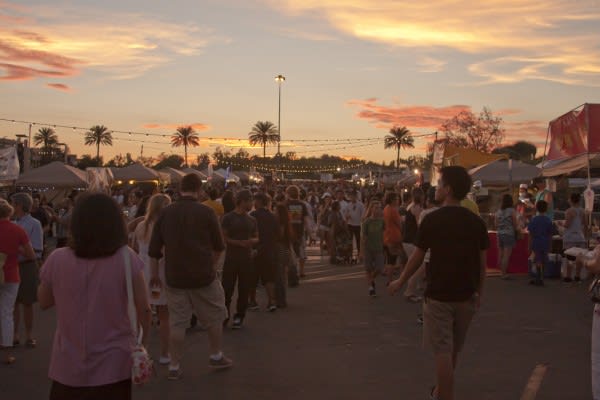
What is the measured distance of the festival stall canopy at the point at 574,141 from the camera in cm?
1318

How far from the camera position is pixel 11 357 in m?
7.65

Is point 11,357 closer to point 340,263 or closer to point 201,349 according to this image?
point 201,349

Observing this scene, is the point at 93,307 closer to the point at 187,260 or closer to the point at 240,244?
the point at 187,260

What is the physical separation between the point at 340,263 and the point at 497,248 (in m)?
4.05

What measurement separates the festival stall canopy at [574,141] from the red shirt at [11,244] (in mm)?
9774

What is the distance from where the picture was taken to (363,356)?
25.9 feet

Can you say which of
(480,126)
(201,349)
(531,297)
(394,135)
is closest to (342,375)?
(201,349)

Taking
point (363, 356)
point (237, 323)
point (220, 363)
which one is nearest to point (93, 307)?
point (220, 363)

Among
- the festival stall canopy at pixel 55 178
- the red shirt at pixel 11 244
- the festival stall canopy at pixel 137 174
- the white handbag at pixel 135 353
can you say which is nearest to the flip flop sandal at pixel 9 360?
the red shirt at pixel 11 244

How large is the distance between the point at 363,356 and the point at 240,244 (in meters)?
2.33

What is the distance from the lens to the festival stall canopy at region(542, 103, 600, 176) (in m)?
13.2

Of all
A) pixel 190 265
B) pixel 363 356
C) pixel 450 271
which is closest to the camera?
pixel 450 271

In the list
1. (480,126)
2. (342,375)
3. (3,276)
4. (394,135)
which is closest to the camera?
(342,375)

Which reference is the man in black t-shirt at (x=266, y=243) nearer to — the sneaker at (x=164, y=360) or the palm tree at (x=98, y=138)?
the sneaker at (x=164, y=360)
